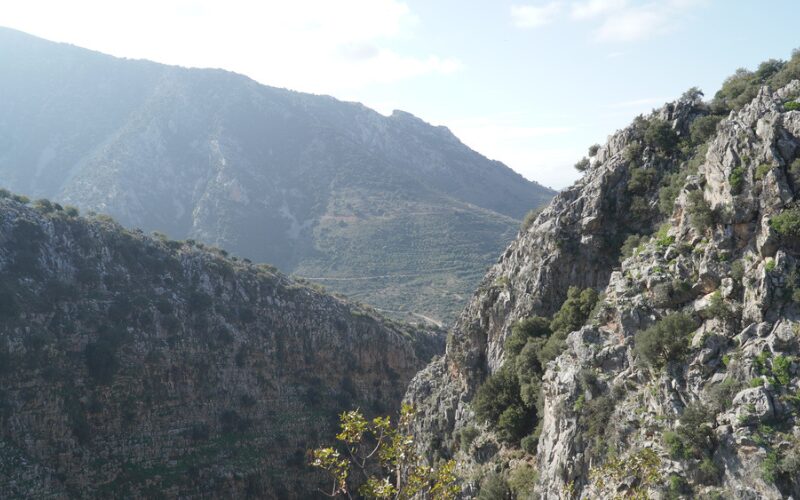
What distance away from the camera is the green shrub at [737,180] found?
1947cm

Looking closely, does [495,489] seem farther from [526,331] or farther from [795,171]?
[795,171]

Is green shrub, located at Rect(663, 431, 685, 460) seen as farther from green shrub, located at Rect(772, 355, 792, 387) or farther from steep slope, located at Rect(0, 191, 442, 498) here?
steep slope, located at Rect(0, 191, 442, 498)

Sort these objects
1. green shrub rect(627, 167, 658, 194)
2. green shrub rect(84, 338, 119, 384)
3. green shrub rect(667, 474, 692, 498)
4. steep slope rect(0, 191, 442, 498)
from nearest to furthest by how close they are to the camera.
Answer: green shrub rect(667, 474, 692, 498) → green shrub rect(627, 167, 658, 194) → steep slope rect(0, 191, 442, 498) → green shrub rect(84, 338, 119, 384)

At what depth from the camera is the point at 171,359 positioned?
43.7m

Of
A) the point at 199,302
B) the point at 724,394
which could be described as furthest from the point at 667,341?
the point at 199,302

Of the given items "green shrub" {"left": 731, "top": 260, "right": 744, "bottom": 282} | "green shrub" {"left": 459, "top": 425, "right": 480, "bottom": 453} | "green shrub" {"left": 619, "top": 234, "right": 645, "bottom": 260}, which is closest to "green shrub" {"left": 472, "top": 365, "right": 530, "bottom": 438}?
"green shrub" {"left": 459, "top": 425, "right": 480, "bottom": 453}

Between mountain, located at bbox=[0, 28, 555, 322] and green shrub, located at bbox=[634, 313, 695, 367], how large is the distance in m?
57.0

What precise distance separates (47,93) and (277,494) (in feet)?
421

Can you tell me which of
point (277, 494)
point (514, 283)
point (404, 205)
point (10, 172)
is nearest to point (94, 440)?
point (277, 494)

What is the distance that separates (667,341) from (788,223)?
461cm

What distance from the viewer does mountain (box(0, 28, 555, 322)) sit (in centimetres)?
9688

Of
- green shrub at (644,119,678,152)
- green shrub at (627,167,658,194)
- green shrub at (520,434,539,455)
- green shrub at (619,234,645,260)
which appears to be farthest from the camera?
green shrub at (644,119,678,152)

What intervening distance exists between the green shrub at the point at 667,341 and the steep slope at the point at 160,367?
30.4 meters

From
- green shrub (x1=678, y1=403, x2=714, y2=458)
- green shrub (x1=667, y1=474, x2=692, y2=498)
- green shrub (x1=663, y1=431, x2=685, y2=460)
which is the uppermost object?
green shrub (x1=678, y1=403, x2=714, y2=458)
